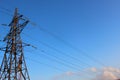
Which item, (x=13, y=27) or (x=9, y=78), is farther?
(x=13, y=27)

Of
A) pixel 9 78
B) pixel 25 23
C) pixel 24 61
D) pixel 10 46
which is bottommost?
pixel 9 78

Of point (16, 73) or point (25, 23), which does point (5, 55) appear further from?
point (25, 23)

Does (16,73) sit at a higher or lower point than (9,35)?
lower

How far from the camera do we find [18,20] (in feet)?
150

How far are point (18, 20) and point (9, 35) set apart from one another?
3477 mm

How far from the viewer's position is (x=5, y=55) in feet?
145

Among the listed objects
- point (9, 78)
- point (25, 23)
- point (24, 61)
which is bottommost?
point (9, 78)

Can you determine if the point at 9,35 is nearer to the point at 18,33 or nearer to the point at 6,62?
the point at 18,33

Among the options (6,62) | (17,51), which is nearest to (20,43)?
(17,51)

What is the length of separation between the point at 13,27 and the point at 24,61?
6992 millimetres

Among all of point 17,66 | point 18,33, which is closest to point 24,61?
point 17,66

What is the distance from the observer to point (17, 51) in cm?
4425

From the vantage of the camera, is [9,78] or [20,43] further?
[20,43]

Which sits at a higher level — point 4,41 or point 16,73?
point 4,41
